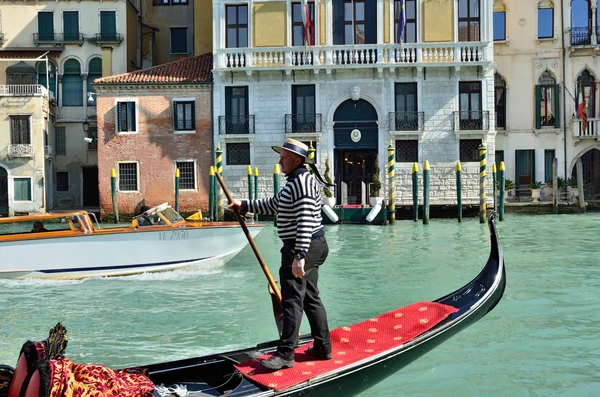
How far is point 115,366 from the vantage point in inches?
195

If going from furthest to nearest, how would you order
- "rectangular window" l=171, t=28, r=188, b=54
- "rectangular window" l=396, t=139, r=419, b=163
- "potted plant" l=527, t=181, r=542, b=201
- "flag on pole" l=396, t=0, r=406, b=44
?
"rectangular window" l=171, t=28, r=188, b=54 < "potted plant" l=527, t=181, r=542, b=201 < "rectangular window" l=396, t=139, r=419, b=163 < "flag on pole" l=396, t=0, r=406, b=44

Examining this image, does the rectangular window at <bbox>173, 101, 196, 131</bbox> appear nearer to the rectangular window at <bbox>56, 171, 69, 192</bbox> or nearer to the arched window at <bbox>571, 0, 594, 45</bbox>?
the rectangular window at <bbox>56, 171, 69, 192</bbox>

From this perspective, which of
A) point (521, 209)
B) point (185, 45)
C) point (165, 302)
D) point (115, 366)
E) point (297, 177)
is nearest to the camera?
point (297, 177)

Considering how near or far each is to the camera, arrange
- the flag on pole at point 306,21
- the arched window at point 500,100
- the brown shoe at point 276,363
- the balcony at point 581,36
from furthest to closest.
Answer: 1. the arched window at point 500,100
2. the balcony at point 581,36
3. the flag on pole at point 306,21
4. the brown shoe at point 276,363

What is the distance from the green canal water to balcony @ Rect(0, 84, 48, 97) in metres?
12.8

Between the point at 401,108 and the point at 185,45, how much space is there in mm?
8847

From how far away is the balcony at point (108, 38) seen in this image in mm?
22547

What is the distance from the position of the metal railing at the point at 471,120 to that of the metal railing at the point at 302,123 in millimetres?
3538

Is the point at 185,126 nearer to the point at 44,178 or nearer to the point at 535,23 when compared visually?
the point at 44,178

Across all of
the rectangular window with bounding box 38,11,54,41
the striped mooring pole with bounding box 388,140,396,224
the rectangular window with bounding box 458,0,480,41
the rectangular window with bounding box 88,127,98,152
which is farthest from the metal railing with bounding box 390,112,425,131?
the rectangular window with bounding box 38,11,54,41

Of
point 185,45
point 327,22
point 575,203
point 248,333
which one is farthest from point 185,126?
point 248,333

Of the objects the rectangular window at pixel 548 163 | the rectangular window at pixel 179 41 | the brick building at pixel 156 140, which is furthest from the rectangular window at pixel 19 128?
the rectangular window at pixel 548 163

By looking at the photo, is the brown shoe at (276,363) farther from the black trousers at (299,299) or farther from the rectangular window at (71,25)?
the rectangular window at (71,25)

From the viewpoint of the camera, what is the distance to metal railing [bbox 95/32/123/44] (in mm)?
22547
